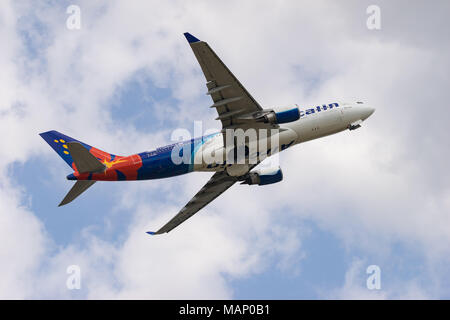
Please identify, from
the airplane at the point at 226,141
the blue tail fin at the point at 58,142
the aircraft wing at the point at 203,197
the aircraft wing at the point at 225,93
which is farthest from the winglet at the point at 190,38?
the aircraft wing at the point at 203,197

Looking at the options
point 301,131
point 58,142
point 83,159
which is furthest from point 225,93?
point 58,142

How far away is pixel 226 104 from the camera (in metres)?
56.2

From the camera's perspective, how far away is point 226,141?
5972cm

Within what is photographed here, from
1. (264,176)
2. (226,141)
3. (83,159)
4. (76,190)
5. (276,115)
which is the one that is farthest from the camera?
(264,176)

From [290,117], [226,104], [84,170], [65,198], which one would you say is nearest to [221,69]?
[226,104]

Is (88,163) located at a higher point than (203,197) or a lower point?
higher

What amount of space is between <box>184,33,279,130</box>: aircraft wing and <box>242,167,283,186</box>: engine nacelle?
851 cm

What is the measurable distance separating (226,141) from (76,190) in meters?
14.0

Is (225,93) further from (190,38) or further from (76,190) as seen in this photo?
(76,190)

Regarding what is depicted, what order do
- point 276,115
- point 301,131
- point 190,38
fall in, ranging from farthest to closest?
point 301,131 → point 276,115 → point 190,38

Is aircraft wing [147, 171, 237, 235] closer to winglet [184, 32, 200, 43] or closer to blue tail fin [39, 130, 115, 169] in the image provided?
blue tail fin [39, 130, 115, 169]

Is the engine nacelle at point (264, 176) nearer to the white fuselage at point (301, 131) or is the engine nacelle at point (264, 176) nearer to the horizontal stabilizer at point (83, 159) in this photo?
the white fuselage at point (301, 131)

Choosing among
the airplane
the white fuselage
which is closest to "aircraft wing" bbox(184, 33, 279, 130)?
the airplane

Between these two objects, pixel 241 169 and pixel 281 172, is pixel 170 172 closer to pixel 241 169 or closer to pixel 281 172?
pixel 241 169
